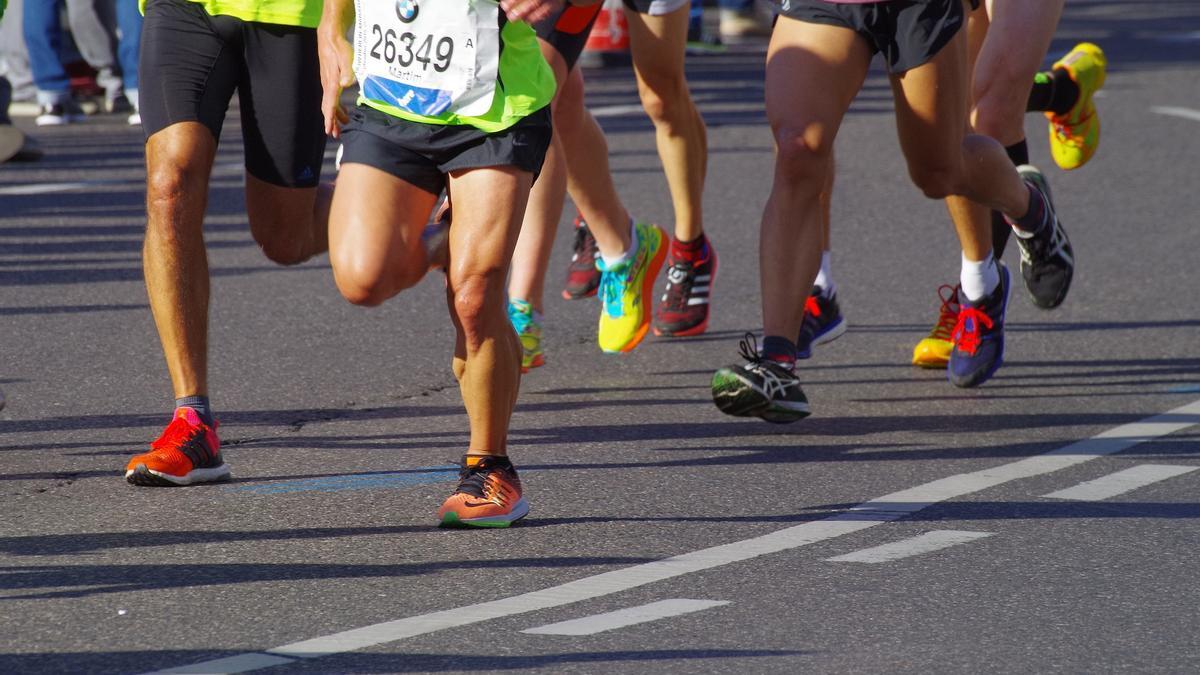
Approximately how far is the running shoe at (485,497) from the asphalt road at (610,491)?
0.06 meters

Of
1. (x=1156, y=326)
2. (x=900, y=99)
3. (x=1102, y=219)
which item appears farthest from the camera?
(x=1102, y=219)

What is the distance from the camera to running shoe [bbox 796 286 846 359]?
23.6 feet

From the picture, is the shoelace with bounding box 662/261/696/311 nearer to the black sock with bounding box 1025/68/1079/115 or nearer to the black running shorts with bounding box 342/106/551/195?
the black sock with bounding box 1025/68/1079/115

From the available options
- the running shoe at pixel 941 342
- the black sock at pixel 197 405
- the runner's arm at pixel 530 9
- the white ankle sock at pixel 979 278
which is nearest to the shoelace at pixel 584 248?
the running shoe at pixel 941 342

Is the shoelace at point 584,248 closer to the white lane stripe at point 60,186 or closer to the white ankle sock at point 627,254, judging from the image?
the white ankle sock at point 627,254

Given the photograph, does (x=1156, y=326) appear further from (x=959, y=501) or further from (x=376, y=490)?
(x=376, y=490)


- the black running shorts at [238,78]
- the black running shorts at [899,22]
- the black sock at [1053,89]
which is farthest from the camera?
the black sock at [1053,89]

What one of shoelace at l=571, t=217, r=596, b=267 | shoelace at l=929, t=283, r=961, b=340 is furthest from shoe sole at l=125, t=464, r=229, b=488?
shoelace at l=929, t=283, r=961, b=340

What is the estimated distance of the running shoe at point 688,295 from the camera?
7.61 meters

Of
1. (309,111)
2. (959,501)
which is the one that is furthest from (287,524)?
(959,501)

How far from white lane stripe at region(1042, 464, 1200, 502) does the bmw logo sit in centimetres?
204

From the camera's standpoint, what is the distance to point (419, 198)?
Result: 5.00m

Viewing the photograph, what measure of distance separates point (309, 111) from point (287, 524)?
3.95 ft

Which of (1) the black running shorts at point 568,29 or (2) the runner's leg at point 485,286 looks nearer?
(2) the runner's leg at point 485,286
